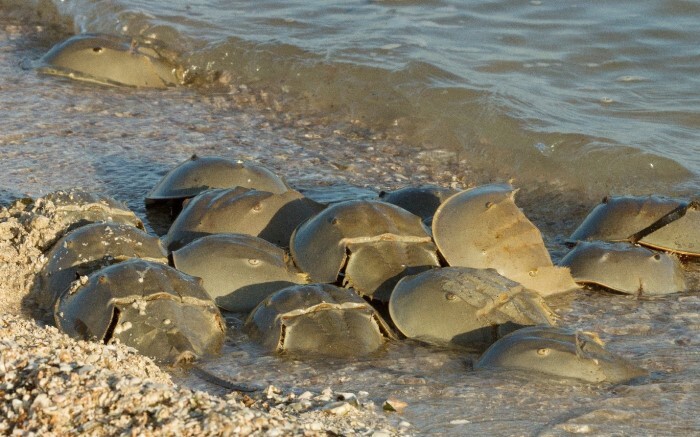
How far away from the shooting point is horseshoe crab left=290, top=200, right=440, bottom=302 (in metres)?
3.38

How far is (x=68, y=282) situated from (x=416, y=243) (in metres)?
1.22

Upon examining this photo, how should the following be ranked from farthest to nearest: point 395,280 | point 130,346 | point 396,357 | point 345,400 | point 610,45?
point 610,45
point 395,280
point 396,357
point 130,346
point 345,400

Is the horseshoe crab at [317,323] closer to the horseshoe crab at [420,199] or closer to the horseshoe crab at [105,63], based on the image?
the horseshoe crab at [420,199]

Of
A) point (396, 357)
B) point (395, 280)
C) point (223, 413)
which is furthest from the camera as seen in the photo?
point (395, 280)

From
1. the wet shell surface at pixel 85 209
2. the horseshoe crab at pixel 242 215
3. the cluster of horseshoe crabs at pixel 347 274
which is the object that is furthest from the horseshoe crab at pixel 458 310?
the wet shell surface at pixel 85 209

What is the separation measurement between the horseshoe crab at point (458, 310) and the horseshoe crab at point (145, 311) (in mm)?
615

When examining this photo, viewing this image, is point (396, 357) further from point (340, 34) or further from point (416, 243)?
point (340, 34)

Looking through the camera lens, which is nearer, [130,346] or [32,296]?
[130,346]

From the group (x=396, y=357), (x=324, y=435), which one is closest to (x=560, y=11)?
(x=396, y=357)

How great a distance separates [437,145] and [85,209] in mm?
2569

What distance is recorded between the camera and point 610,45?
696 centimetres

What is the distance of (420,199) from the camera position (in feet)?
12.9

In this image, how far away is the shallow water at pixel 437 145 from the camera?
9.23ft

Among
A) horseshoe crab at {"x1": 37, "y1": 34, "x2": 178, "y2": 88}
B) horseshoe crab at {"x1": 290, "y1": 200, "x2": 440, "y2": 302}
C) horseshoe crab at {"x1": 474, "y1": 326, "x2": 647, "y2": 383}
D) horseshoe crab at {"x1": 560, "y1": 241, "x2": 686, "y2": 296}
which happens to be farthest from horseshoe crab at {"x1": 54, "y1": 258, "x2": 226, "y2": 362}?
horseshoe crab at {"x1": 37, "y1": 34, "x2": 178, "y2": 88}
